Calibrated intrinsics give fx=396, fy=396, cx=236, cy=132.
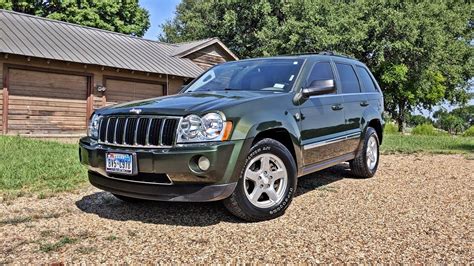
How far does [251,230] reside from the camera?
3.64 m

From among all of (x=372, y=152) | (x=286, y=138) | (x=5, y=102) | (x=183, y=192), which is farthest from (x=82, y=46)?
(x=183, y=192)

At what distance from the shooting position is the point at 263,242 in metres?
3.32

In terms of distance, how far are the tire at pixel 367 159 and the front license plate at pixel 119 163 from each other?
3623 mm

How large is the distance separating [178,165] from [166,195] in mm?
316

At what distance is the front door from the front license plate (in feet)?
6.18

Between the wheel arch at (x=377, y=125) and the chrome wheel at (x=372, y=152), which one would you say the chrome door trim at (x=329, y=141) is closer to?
the chrome wheel at (x=372, y=152)

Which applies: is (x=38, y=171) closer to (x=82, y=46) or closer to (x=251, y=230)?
(x=251, y=230)

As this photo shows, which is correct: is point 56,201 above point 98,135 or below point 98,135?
below

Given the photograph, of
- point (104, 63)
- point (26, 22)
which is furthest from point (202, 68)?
point (26, 22)

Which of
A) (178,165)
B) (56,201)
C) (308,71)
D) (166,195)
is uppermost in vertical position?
(308,71)

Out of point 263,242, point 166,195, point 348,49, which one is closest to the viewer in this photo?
point 263,242

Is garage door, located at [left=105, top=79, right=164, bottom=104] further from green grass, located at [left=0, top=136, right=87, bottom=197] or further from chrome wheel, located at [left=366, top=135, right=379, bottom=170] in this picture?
chrome wheel, located at [left=366, top=135, right=379, bottom=170]

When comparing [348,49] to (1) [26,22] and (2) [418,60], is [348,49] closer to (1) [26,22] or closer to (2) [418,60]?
(2) [418,60]

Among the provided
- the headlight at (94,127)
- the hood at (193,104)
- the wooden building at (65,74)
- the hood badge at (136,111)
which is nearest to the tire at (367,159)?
the hood at (193,104)
